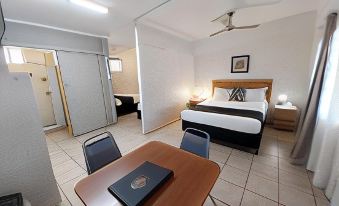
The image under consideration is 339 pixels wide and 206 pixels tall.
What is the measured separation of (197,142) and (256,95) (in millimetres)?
2870

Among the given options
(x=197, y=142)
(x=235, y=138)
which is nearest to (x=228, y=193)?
(x=197, y=142)

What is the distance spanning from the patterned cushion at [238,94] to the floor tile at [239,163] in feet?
6.07

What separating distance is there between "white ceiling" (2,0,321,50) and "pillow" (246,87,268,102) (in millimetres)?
1628

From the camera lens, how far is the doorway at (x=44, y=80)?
11.5 feet

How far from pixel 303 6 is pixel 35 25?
5.13 meters

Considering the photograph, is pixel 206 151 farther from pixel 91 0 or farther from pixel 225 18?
pixel 225 18

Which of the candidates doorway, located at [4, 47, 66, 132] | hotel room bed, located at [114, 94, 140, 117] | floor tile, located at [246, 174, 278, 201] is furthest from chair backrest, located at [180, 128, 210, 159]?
hotel room bed, located at [114, 94, 140, 117]

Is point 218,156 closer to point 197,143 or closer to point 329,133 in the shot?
point 197,143

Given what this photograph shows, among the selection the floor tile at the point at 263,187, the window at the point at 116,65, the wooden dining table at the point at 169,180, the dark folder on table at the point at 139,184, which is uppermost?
the window at the point at 116,65

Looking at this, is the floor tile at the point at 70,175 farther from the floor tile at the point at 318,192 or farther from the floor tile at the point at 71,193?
the floor tile at the point at 318,192

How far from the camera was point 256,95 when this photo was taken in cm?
354

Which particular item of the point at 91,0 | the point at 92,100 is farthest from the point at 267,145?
the point at 92,100

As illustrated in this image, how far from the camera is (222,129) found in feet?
8.50

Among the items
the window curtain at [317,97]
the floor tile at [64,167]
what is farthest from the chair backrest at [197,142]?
the floor tile at [64,167]
